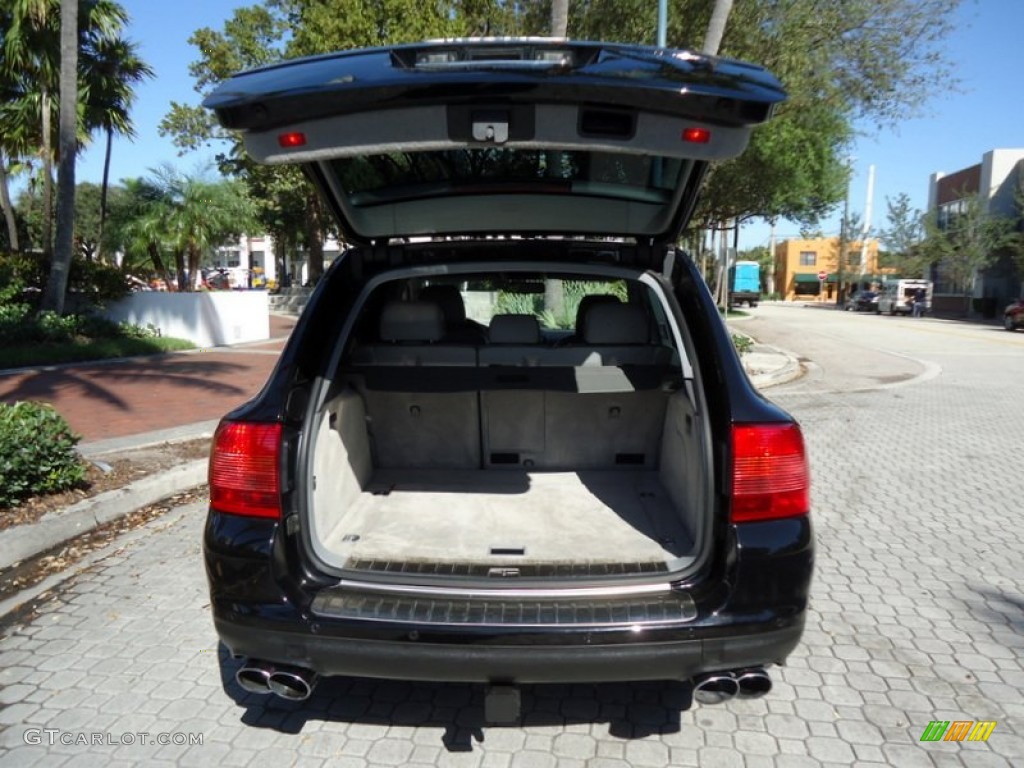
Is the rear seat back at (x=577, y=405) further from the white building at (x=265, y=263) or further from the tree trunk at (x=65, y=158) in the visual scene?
the white building at (x=265, y=263)

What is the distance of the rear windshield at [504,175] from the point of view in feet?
9.45

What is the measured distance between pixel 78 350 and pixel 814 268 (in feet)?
263

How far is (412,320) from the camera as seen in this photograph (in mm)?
3795

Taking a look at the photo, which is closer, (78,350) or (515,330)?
(515,330)

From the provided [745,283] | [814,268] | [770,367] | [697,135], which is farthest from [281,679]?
[814,268]

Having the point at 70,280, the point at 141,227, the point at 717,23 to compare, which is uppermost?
the point at 717,23

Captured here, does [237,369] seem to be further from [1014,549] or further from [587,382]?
[1014,549]

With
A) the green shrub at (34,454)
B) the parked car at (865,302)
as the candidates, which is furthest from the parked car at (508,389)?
the parked car at (865,302)

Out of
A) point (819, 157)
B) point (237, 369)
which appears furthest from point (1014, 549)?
point (819, 157)

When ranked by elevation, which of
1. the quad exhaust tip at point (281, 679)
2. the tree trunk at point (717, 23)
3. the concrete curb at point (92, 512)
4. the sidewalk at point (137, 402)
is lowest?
the concrete curb at point (92, 512)

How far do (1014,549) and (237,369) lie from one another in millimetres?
11073

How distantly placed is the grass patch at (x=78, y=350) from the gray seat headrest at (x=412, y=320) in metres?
10.4

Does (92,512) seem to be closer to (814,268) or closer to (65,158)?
(65,158)

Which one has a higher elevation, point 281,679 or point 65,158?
point 65,158
